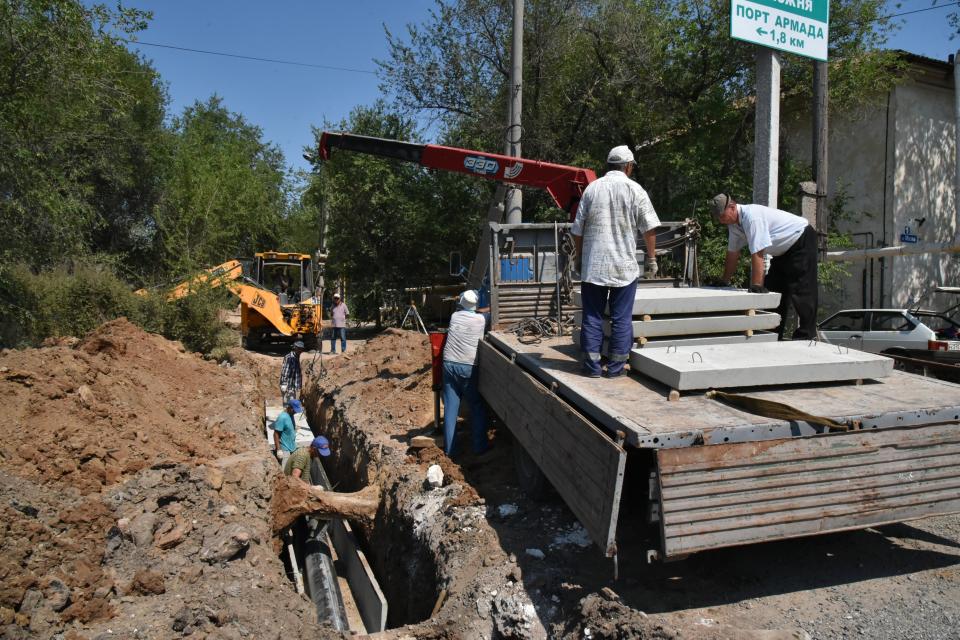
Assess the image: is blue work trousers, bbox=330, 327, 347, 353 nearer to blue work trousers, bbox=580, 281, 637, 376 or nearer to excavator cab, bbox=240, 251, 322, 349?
excavator cab, bbox=240, 251, 322, 349

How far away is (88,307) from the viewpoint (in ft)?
42.3

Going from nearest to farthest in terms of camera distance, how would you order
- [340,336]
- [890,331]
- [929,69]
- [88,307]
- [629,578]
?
1. [629,578]
2. [890,331]
3. [88,307]
4. [929,69]
5. [340,336]

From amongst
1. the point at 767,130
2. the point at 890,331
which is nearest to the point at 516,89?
the point at 767,130

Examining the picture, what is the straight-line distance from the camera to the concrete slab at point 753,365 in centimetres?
384

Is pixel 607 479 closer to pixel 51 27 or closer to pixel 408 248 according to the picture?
pixel 51 27

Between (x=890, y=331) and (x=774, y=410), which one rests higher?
(x=774, y=410)

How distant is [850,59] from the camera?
1410 cm

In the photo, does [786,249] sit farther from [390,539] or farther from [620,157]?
[390,539]

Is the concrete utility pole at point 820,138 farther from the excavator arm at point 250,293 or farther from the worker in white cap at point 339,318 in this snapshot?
the excavator arm at point 250,293

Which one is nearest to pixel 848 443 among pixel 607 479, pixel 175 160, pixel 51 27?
pixel 607 479

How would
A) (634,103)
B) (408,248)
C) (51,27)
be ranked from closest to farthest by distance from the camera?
(51,27)
(634,103)
(408,248)

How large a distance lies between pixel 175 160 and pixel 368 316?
11.5m

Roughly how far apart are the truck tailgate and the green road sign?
6097 mm

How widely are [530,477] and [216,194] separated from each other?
21289mm
